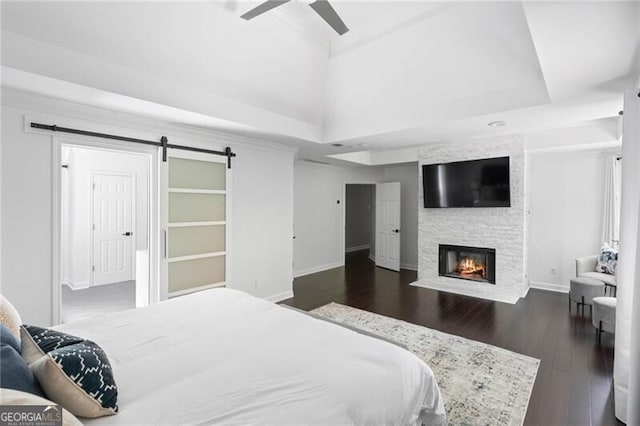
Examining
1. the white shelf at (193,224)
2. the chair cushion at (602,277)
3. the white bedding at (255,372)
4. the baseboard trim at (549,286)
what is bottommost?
the baseboard trim at (549,286)

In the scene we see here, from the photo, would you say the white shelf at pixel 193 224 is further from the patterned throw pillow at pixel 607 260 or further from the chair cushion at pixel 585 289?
the patterned throw pillow at pixel 607 260

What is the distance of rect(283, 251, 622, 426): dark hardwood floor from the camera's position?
244 cm

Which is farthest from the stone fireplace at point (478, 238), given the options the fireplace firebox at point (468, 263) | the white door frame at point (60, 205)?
the white door frame at point (60, 205)

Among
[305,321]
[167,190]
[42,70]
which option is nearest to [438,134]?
[305,321]

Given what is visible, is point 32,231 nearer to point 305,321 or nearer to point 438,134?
point 305,321

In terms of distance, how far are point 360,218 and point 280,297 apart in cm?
570

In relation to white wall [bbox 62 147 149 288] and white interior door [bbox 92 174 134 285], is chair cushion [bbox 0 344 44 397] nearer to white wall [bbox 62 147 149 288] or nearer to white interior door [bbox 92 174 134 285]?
white wall [bbox 62 147 149 288]

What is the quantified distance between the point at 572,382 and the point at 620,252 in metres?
1.24

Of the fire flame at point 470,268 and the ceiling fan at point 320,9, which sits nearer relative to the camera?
the ceiling fan at point 320,9

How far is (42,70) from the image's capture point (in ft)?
7.55

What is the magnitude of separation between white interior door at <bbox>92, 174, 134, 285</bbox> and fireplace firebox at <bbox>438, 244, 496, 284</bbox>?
243 inches

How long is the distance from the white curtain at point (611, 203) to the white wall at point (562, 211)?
0.28 ft

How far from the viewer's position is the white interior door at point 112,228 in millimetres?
5816

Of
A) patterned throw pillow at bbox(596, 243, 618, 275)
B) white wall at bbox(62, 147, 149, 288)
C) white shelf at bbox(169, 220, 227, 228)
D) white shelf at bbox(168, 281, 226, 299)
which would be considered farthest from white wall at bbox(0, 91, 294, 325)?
patterned throw pillow at bbox(596, 243, 618, 275)
